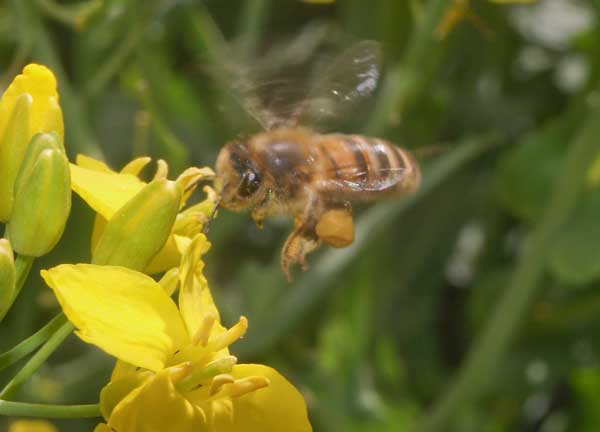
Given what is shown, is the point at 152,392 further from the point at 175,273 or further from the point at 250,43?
the point at 250,43

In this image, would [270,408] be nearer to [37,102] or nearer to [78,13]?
[37,102]

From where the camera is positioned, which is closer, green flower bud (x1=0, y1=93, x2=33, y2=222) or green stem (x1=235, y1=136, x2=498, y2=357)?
green flower bud (x1=0, y1=93, x2=33, y2=222)

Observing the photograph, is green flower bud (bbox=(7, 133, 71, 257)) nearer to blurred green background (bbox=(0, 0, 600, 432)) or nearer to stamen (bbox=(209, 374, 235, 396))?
stamen (bbox=(209, 374, 235, 396))

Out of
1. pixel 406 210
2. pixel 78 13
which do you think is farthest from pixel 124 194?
pixel 406 210

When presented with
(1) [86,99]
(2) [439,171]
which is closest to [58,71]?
(1) [86,99]

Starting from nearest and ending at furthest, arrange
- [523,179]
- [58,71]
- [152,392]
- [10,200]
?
[152,392]
[10,200]
[58,71]
[523,179]

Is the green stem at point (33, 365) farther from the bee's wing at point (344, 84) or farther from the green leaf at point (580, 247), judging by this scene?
the green leaf at point (580, 247)

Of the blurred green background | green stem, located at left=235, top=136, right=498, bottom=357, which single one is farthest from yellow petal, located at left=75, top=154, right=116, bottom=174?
green stem, located at left=235, top=136, right=498, bottom=357
